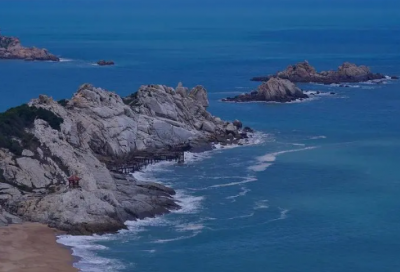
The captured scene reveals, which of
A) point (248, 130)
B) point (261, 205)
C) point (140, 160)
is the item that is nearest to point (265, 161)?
point (140, 160)

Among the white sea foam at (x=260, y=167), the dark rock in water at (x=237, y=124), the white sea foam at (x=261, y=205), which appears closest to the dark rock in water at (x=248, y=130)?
the dark rock in water at (x=237, y=124)

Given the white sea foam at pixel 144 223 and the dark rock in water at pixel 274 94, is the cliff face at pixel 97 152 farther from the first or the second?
the dark rock in water at pixel 274 94

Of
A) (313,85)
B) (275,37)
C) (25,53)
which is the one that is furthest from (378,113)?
(275,37)

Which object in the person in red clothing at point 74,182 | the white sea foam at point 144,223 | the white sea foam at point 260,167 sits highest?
the person in red clothing at point 74,182

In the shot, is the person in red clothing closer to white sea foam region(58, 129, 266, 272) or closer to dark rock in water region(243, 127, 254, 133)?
white sea foam region(58, 129, 266, 272)

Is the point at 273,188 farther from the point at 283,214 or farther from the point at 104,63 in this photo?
the point at 104,63

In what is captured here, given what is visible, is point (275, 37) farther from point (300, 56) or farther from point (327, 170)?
point (327, 170)
